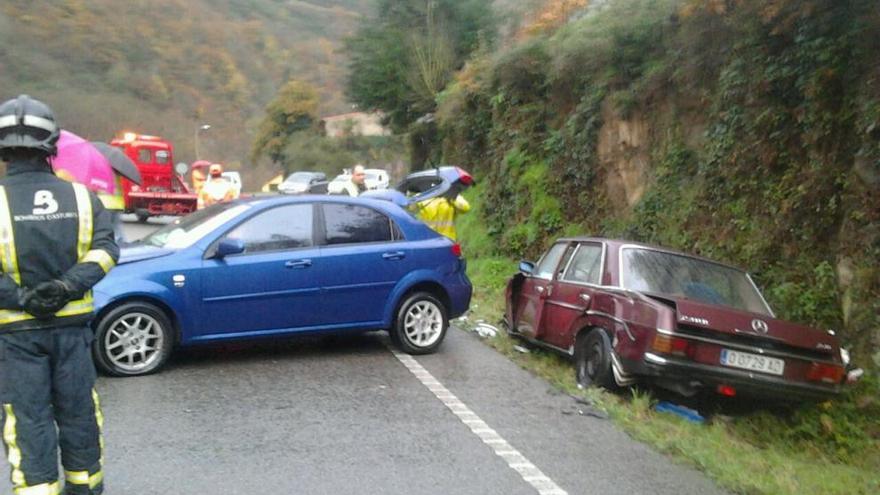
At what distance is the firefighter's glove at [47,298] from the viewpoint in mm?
3885

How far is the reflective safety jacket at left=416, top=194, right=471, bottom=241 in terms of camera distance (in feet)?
38.3

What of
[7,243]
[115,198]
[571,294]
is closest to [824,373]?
[571,294]

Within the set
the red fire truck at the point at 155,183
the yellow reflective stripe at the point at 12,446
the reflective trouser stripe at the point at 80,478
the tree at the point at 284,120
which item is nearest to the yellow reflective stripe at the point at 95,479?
the reflective trouser stripe at the point at 80,478

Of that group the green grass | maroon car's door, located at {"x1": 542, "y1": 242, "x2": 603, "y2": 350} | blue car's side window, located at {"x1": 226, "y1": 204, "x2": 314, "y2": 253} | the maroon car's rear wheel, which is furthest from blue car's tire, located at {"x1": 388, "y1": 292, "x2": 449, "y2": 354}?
the maroon car's rear wheel

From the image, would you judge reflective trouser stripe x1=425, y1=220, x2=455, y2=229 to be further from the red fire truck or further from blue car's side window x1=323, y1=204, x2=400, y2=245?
the red fire truck

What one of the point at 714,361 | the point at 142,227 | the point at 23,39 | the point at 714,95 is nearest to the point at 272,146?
the point at 23,39

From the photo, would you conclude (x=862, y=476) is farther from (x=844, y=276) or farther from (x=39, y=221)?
(x=39, y=221)

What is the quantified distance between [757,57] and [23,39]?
5869cm

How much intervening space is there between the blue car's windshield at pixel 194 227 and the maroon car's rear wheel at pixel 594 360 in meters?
3.34

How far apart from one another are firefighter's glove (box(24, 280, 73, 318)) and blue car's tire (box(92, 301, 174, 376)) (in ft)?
11.3

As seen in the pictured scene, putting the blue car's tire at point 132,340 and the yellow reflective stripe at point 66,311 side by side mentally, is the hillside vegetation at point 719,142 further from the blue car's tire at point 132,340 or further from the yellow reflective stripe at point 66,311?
the yellow reflective stripe at point 66,311

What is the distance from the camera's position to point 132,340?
291 inches

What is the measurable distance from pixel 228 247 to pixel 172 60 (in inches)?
2767

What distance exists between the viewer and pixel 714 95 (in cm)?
1164
